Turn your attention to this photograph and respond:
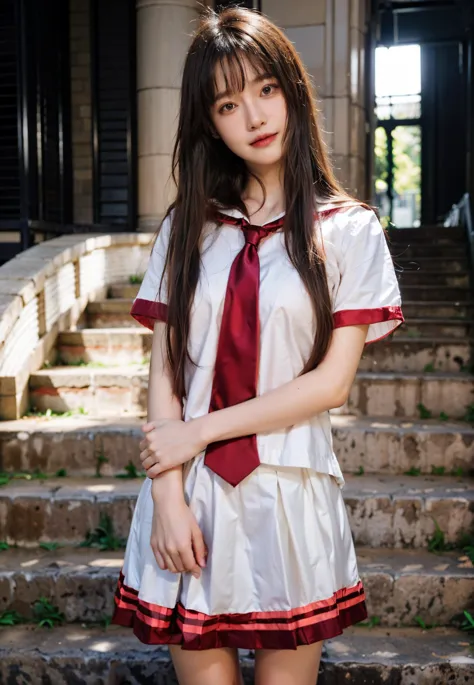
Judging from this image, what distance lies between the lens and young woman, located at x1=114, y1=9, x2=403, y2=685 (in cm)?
172

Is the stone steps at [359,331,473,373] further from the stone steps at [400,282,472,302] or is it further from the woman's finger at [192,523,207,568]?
the woman's finger at [192,523,207,568]

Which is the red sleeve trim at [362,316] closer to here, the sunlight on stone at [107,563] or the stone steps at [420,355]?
the sunlight on stone at [107,563]

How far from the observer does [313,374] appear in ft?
5.67

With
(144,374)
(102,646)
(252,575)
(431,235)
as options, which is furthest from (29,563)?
(431,235)

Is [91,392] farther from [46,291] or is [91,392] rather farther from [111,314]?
[111,314]

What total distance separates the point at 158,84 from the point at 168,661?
6.07 metres

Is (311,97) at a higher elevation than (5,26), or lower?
lower

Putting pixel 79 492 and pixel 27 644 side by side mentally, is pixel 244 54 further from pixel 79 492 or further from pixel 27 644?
pixel 79 492

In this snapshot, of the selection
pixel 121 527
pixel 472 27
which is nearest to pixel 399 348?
pixel 121 527

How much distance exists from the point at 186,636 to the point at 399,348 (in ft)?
12.8

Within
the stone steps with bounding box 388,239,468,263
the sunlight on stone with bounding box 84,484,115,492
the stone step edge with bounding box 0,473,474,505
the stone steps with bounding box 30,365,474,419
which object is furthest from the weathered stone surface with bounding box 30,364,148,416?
the stone steps with bounding box 388,239,468,263

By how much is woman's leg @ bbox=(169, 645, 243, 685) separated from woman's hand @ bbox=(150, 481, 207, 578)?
7.0 inches

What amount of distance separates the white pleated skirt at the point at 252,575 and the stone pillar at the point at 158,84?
6078 millimetres

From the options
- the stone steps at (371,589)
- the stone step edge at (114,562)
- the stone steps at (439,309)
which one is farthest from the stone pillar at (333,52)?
the stone steps at (371,589)
